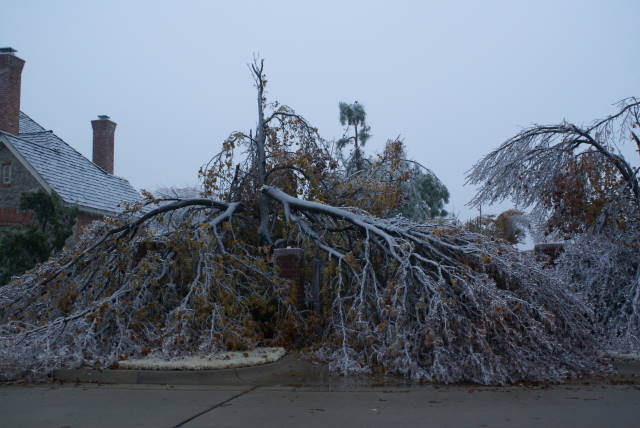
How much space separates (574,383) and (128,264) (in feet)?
21.7

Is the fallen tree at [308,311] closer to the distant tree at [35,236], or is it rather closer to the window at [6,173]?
the distant tree at [35,236]

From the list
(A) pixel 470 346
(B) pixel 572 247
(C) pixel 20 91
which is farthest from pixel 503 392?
(C) pixel 20 91

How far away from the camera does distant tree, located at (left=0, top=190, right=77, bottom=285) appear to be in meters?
12.5

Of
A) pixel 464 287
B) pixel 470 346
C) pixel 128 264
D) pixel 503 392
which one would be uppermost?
pixel 128 264

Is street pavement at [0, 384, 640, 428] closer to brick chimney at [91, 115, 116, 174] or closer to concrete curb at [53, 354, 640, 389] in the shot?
concrete curb at [53, 354, 640, 389]

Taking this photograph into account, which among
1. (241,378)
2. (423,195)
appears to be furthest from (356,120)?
(241,378)

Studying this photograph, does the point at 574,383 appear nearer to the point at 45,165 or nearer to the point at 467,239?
the point at 467,239

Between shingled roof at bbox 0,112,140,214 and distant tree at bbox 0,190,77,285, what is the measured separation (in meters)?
2.51

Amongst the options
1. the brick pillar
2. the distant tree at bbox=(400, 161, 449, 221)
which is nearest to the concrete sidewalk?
the brick pillar

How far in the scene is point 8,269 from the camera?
41.3 ft

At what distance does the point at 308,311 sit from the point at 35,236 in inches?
263

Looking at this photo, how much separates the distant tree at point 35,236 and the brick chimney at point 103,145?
10.9 meters

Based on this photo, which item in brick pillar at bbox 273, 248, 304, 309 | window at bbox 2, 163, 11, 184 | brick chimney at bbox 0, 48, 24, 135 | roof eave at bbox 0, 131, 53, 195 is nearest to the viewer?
brick pillar at bbox 273, 248, 304, 309

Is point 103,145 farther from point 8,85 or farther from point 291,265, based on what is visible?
point 291,265
